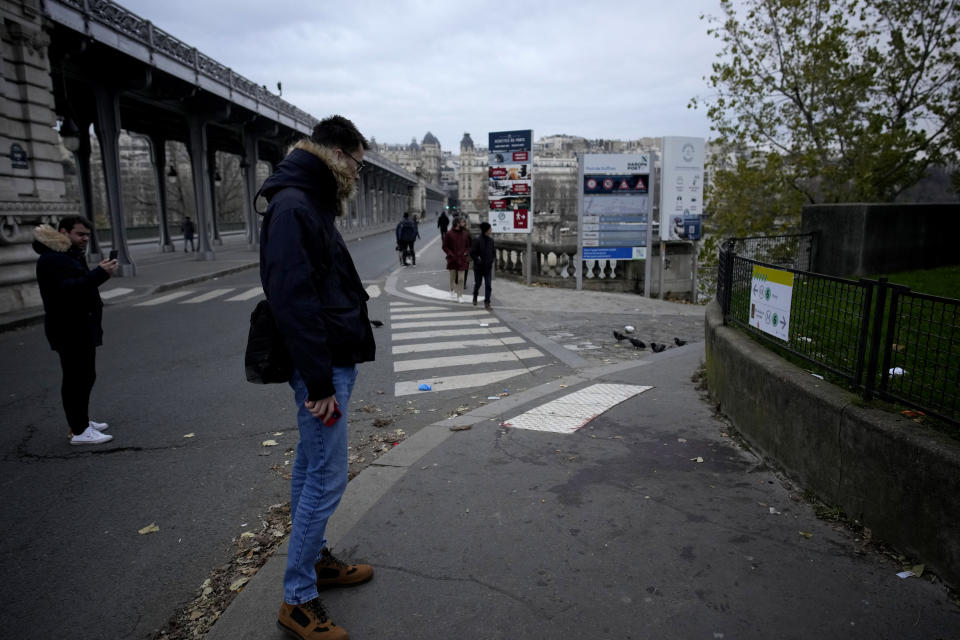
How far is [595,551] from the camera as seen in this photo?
331cm

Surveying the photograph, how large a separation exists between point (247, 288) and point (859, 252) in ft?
48.2

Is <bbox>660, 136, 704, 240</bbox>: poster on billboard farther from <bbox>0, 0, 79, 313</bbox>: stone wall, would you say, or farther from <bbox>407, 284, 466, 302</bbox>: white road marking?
<bbox>0, 0, 79, 313</bbox>: stone wall

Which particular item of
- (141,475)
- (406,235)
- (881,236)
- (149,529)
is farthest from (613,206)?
(149,529)

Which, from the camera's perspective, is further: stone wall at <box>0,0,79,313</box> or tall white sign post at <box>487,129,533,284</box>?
tall white sign post at <box>487,129,533,284</box>

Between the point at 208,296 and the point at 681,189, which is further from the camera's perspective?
the point at 681,189

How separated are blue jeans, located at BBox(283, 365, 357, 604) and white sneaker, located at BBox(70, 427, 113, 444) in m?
3.54

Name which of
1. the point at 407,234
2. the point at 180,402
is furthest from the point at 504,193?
the point at 180,402

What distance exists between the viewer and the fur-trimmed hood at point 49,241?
5.14m

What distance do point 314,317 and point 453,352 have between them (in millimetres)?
6604

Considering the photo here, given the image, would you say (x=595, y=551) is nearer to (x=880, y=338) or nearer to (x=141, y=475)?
(x=880, y=338)

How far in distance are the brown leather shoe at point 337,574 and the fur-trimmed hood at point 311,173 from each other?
5.94 feet

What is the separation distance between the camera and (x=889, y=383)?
11.8 feet

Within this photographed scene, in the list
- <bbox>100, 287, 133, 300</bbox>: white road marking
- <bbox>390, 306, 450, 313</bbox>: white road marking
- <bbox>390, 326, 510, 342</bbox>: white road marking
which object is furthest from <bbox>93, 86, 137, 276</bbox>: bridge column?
<bbox>390, 326, 510, 342</bbox>: white road marking

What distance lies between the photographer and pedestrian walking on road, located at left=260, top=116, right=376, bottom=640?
2.55 meters
